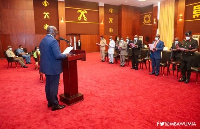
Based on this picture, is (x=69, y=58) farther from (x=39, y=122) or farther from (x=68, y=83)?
(x=39, y=122)

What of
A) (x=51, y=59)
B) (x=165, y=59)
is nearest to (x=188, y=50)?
(x=165, y=59)

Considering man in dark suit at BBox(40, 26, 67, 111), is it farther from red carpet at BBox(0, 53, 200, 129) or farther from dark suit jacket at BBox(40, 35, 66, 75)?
red carpet at BBox(0, 53, 200, 129)

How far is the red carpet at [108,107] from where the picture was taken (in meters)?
2.60

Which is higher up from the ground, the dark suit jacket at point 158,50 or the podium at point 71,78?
the dark suit jacket at point 158,50

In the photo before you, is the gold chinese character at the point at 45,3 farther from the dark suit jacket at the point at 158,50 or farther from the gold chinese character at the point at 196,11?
the gold chinese character at the point at 196,11

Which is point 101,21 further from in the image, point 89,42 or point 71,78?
point 71,78

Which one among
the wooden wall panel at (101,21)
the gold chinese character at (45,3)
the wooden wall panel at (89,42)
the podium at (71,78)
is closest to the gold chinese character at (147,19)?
the wooden wall panel at (101,21)

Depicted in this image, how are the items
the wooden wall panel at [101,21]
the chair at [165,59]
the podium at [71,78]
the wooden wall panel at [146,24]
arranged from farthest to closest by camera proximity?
the wooden wall panel at [146,24] < the wooden wall panel at [101,21] < the chair at [165,59] < the podium at [71,78]

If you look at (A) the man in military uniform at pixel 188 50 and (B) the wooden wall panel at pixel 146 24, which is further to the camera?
(B) the wooden wall panel at pixel 146 24

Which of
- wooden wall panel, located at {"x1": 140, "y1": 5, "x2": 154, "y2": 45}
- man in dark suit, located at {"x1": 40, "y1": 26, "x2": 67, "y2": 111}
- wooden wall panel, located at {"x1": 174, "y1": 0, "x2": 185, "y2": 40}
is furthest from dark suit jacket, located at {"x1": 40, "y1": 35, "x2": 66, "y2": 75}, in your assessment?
wooden wall panel, located at {"x1": 140, "y1": 5, "x2": 154, "y2": 45}

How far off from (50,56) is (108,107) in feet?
5.20

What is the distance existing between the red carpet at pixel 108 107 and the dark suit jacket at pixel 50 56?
0.89 m

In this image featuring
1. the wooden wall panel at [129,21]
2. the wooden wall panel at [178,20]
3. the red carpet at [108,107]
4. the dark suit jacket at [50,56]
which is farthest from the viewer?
the wooden wall panel at [129,21]

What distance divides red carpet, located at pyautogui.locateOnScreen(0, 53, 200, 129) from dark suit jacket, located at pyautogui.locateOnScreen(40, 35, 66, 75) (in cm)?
89
